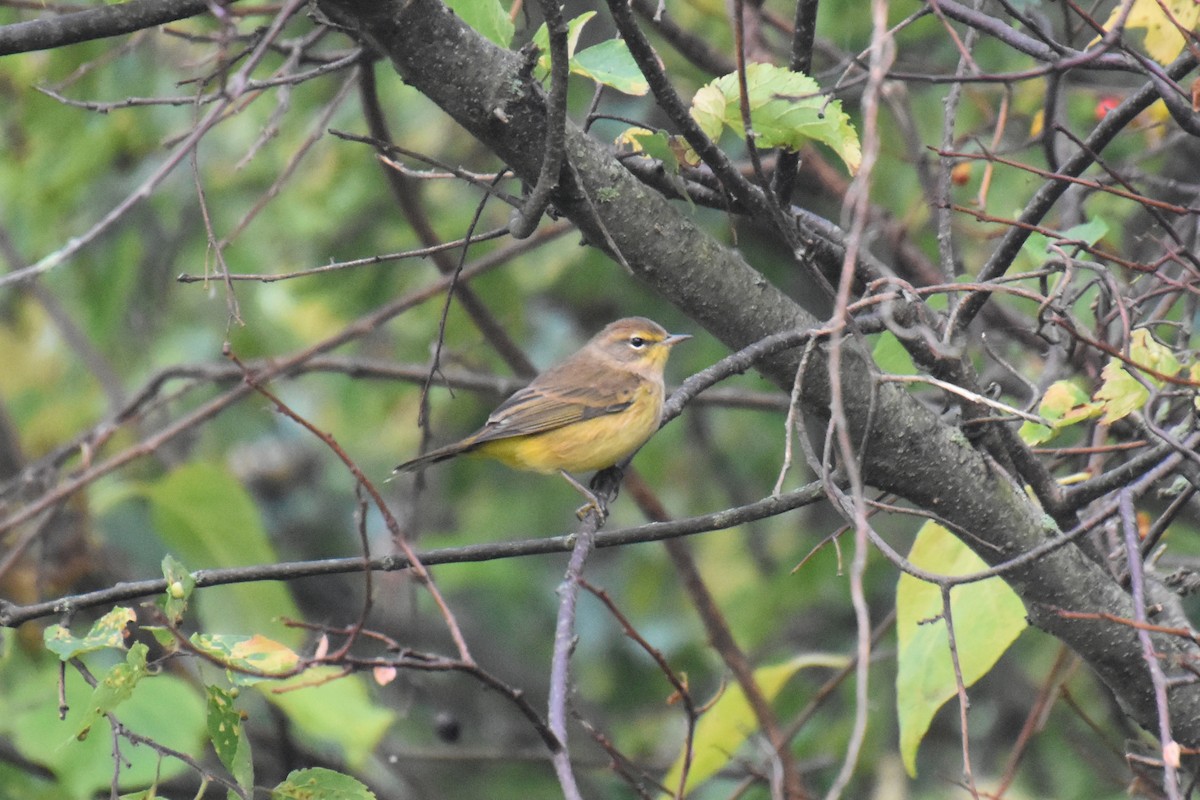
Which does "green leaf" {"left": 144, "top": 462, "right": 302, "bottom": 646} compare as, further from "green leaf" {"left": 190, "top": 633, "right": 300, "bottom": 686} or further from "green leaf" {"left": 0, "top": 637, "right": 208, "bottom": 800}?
"green leaf" {"left": 190, "top": 633, "right": 300, "bottom": 686}

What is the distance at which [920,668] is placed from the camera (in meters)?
3.05

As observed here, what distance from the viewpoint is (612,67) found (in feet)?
8.58

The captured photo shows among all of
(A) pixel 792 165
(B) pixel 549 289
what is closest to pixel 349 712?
(A) pixel 792 165

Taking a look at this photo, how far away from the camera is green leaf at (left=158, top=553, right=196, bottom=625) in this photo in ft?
6.96

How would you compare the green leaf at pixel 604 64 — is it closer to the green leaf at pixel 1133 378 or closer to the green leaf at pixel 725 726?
the green leaf at pixel 1133 378

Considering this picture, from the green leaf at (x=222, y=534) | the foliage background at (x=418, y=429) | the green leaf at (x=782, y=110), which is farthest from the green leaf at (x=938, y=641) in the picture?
the green leaf at (x=222, y=534)

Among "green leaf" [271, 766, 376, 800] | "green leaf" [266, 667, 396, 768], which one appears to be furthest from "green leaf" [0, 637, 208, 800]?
"green leaf" [271, 766, 376, 800]

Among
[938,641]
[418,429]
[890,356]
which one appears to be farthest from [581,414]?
[418,429]

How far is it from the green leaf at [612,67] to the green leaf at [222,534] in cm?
234

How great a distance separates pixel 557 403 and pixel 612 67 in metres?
2.53

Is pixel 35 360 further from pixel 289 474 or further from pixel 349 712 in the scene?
pixel 349 712

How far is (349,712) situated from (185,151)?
6.09ft

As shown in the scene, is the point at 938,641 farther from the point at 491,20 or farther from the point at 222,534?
the point at 222,534

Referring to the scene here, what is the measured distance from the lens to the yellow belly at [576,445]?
4715mm
